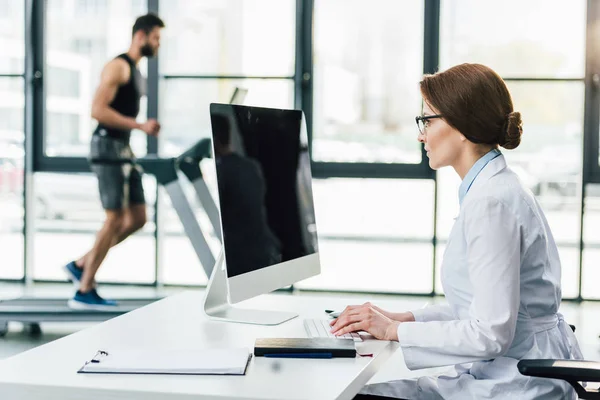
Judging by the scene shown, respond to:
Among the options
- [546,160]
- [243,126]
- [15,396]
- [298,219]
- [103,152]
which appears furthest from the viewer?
[546,160]

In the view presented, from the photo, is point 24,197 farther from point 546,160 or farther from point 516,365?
point 516,365

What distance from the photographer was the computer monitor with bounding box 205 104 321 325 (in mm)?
1783

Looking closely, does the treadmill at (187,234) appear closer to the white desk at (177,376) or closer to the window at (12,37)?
the window at (12,37)

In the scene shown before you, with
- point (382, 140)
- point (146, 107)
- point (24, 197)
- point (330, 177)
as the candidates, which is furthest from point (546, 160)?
point (24, 197)

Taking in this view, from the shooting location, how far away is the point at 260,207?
1.91 m

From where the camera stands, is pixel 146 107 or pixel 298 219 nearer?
pixel 298 219

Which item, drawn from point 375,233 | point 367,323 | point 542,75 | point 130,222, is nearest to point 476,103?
point 367,323

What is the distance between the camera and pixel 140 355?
149 centimetres

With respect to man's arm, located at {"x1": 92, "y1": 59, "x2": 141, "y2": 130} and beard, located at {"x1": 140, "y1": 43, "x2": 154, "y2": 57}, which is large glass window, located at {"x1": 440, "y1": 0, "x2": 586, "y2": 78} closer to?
beard, located at {"x1": 140, "y1": 43, "x2": 154, "y2": 57}

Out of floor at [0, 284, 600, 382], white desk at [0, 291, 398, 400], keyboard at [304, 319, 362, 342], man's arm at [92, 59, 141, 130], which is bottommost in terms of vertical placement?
floor at [0, 284, 600, 382]

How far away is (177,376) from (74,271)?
3490mm

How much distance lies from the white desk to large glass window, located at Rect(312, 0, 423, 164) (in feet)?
12.6

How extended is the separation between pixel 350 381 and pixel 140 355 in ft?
1.27

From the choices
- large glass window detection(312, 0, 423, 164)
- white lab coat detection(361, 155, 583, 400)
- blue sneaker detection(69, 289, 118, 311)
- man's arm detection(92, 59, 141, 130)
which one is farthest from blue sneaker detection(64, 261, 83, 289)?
white lab coat detection(361, 155, 583, 400)
